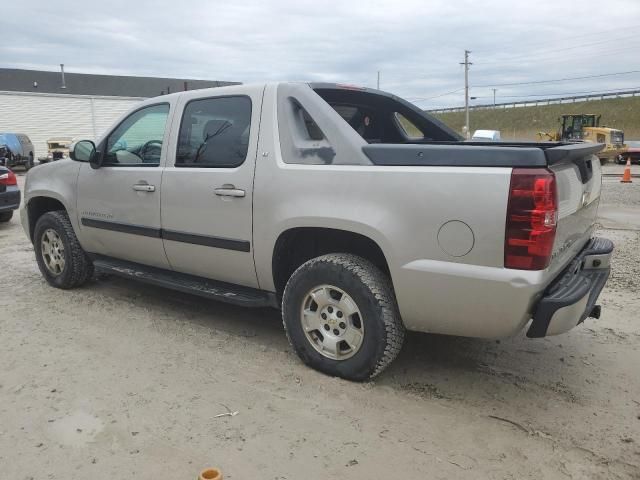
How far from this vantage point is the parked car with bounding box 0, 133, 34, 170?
2367 cm

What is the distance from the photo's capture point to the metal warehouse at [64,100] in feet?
123

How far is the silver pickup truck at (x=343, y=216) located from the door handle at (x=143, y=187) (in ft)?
0.06

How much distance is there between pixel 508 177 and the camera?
8.73 ft

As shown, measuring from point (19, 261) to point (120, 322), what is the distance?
9.86ft

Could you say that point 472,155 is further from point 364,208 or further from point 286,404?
point 286,404

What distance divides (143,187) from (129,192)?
0.21 meters

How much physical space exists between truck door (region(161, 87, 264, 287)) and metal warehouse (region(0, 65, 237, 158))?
31.2m

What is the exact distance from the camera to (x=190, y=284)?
4176 millimetres

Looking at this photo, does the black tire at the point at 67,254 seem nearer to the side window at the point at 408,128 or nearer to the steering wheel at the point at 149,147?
the steering wheel at the point at 149,147

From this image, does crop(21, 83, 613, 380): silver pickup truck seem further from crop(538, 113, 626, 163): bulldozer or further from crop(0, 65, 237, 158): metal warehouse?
crop(0, 65, 237, 158): metal warehouse

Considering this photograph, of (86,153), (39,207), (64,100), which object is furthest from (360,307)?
(64,100)

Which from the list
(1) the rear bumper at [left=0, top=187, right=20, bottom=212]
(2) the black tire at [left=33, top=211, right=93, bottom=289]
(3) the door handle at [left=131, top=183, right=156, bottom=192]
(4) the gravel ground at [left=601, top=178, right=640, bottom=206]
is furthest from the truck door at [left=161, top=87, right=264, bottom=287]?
(4) the gravel ground at [left=601, top=178, right=640, bottom=206]

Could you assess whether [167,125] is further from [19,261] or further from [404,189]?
[19,261]

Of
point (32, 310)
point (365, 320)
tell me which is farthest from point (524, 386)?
point (32, 310)
